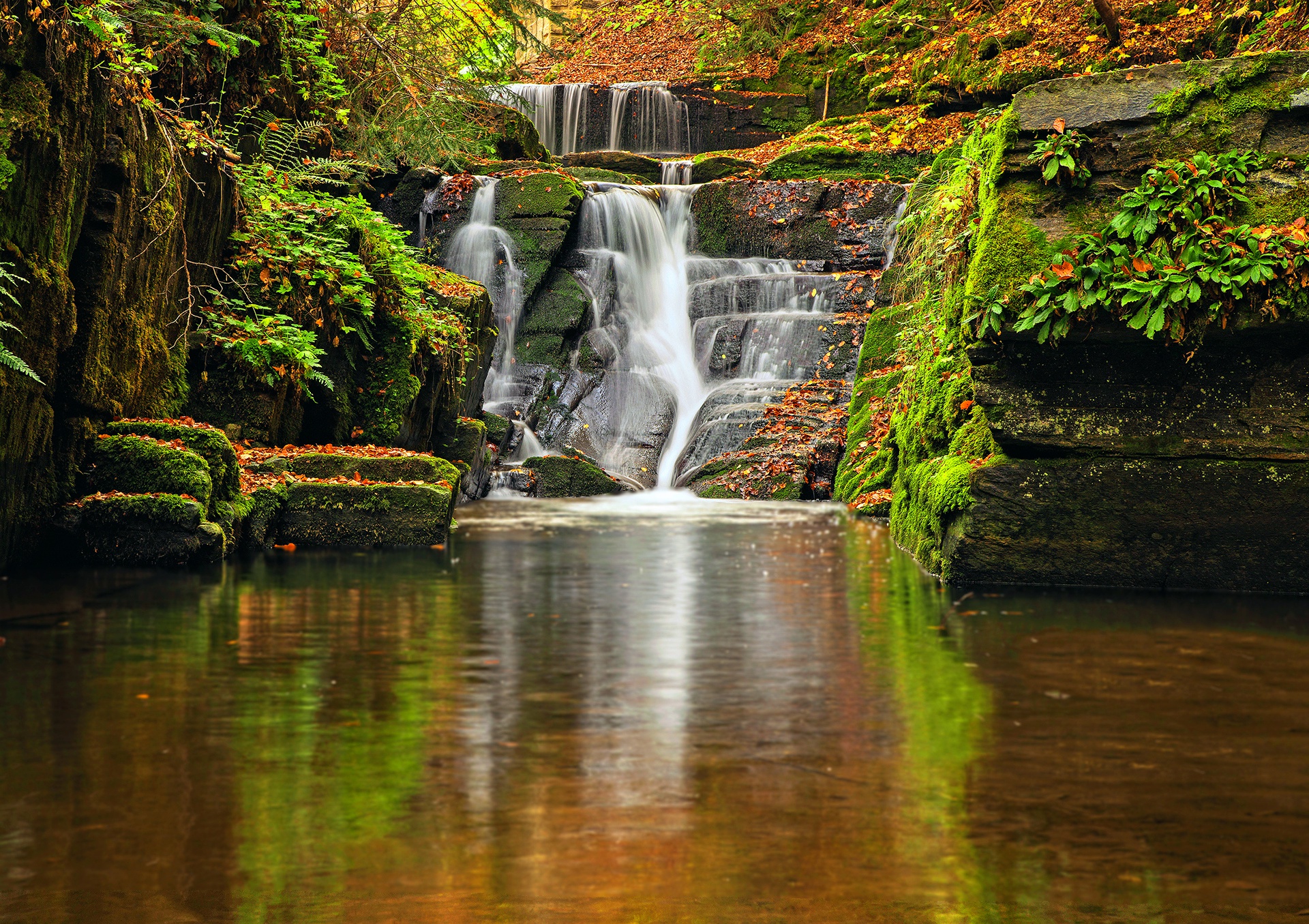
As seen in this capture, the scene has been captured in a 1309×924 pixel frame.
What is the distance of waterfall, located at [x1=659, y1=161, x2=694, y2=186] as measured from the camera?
24047 millimetres

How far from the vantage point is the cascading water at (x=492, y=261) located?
18.2 meters

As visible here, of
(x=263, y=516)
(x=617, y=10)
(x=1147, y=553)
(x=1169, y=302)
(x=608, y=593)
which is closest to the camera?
(x=1169, y=302)

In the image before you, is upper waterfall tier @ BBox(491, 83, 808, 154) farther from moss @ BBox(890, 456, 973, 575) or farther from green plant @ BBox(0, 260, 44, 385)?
green plant @ BBox(0, 260, 44, 385)

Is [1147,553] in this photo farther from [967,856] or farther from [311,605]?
[311,605]

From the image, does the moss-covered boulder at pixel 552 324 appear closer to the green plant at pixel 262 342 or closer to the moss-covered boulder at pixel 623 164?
the moss-covered boulder at pixel 623 164

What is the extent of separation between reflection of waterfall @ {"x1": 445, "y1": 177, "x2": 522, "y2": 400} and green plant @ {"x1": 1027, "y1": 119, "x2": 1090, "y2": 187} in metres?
12.1

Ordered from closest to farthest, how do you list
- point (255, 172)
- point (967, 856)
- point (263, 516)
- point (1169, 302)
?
point (967, 856) < point (1169, 302) < point (263, 516) < point (255, 172)

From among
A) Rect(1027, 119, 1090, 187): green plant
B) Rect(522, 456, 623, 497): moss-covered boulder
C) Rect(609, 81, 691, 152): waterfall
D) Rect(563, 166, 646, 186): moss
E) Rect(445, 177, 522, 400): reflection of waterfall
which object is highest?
Rect(609, 81, 691, 152): waterfall

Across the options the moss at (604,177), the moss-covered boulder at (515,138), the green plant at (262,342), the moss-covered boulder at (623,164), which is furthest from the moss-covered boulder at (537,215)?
the green plant at (262,342)

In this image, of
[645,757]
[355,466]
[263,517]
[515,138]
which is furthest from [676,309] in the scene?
[645,757]

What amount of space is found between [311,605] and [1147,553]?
4917mm

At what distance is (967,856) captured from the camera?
289 centimetres

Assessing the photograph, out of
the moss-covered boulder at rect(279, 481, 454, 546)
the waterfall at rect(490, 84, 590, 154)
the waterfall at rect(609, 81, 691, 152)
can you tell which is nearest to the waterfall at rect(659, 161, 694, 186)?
the waterfall at rect(609, 81, 691, 152)

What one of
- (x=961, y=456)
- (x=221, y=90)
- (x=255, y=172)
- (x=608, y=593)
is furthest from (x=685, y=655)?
(x=221, y=90)
